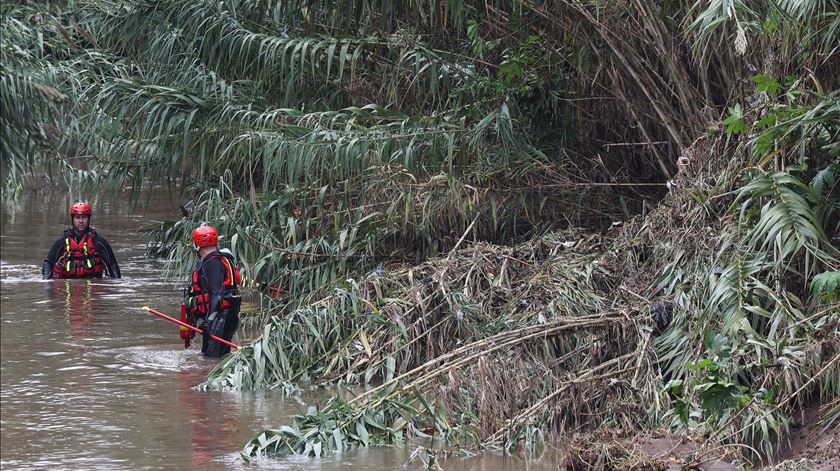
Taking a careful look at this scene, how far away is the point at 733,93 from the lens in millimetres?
10914

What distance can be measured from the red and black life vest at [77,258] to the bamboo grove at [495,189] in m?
0.95

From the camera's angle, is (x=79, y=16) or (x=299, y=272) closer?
(x=299, y=272)

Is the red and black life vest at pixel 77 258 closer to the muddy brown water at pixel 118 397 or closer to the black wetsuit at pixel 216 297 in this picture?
the muddy brown water at pixel 118 397

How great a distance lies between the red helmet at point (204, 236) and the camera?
1102cm

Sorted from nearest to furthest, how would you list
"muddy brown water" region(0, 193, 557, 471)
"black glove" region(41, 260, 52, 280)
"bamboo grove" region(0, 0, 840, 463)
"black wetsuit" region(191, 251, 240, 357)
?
1. "muddy brown water" region(0, 193, 557, 471)
2. "bamboo grove" region(0, 0, 840, 463)
3. "black wetsuit" region(191, 251, 240, 357)
4. "black glove" region(41, 260, 52, 280)

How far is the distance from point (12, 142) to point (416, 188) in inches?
245

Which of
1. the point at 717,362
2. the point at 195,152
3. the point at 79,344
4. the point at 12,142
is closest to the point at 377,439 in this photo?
the point at 717,362

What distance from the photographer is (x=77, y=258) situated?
15727mm

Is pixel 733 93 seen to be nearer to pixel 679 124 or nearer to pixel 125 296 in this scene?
pixel 679 124

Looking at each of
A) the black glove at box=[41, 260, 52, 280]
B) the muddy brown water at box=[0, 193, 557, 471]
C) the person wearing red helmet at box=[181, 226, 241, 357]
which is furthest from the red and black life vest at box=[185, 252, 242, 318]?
the black glove at box=[41, 260, 52, 280]

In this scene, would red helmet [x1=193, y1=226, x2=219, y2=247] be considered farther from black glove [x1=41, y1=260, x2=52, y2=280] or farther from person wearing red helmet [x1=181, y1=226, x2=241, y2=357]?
black glove [x1=41, y1=260, x2=52, y2=280]

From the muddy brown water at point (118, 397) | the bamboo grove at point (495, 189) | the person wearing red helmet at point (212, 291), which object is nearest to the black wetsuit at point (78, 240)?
the muddy brown water at point (118, 397)

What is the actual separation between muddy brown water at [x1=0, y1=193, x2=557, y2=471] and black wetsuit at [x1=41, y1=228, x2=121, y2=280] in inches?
7.3

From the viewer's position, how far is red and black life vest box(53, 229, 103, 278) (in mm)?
15734
